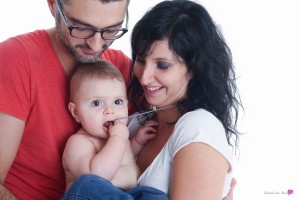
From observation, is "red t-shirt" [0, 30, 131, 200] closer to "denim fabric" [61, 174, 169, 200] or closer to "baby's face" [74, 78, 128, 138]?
"baby's face" [74, 78, 128, 138]

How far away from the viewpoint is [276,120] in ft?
10.7

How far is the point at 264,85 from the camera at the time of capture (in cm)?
328

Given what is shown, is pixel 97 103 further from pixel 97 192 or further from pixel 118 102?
pixel 97 192

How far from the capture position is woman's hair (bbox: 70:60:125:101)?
6.61ft

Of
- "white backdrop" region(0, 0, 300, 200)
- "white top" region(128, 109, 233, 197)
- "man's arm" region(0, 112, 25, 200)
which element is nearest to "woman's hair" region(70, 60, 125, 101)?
"man's arm" region(0, 112, 25, 200)

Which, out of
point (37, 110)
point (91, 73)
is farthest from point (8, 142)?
point (91, 73)

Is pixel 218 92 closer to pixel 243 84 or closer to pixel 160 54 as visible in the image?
pixel 160 54

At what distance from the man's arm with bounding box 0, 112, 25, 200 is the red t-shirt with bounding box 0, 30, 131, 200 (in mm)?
36

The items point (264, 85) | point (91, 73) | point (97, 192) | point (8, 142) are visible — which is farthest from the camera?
point (264, 85)

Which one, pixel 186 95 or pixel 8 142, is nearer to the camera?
pixel 8 142

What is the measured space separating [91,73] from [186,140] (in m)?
0.52

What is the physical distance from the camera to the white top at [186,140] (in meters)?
1.76

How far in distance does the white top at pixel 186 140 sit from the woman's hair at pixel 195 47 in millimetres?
125

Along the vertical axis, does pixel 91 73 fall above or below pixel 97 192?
above
